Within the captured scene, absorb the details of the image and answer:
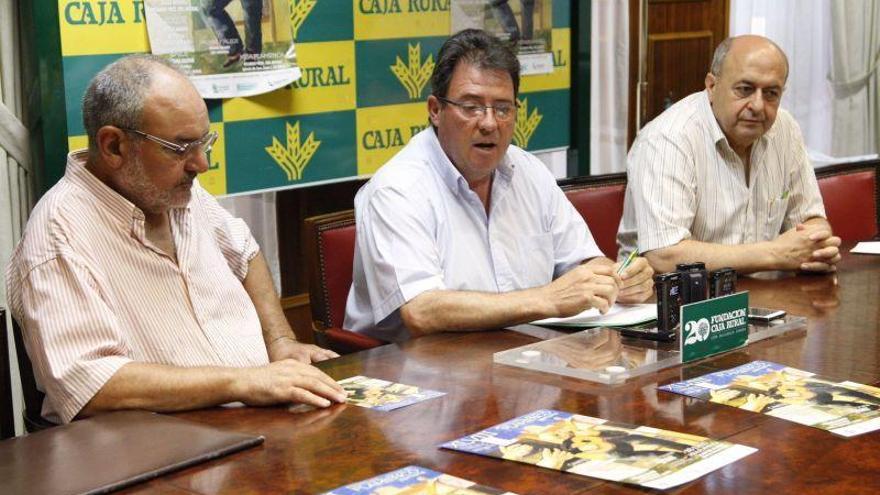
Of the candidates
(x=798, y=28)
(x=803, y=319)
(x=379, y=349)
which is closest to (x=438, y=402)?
(x=379, y=349)

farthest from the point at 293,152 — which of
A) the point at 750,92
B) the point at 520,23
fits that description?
the point at 750,92

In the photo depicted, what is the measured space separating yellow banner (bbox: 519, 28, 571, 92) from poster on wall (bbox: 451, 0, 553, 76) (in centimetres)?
3

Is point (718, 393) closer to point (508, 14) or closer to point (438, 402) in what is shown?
point (438, 402)

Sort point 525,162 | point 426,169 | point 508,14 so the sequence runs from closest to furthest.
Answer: point 426,169, point 525,162, point 508,14

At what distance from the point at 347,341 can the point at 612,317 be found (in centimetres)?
63

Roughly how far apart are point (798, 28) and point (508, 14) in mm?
2144

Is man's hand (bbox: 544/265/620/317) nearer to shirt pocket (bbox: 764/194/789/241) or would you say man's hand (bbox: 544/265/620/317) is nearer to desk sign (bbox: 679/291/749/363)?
desk sign (bbox: 679/291/749/363)

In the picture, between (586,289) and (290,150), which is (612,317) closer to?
(586,289)

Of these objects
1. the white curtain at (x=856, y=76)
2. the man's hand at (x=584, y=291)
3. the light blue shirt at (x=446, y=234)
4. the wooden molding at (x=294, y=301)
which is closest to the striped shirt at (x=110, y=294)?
the light blue shirt at (x=446, y=234)

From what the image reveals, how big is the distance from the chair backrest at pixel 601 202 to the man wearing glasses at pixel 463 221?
320 mm

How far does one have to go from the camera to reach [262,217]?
432 centimetres

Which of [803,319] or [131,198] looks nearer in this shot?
[131,198]

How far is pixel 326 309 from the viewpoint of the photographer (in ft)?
10.2

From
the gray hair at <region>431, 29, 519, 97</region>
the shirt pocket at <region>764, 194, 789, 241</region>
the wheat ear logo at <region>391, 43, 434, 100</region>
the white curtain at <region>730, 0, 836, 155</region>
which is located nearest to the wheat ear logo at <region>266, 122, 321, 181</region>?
the wheat ear logo at <region>391, 43, 434, 100</region>
